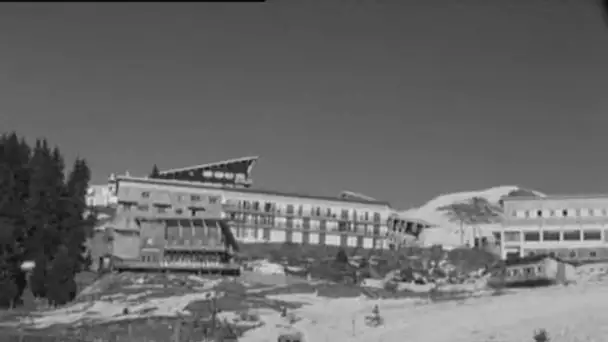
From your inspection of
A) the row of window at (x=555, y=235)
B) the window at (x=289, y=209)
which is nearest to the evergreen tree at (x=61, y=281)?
the window at (x=289, y=209)

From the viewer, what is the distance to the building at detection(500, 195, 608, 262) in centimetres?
7725

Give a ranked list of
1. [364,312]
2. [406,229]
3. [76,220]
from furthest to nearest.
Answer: [406,229]
[76,220]
[364,312]

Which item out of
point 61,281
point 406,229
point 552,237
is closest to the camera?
point 61,281

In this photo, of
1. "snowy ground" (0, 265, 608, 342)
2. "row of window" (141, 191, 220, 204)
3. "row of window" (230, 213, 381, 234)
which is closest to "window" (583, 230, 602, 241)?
"row of window" (230, 213, 381, 234)

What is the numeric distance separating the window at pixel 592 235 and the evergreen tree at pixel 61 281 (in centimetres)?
5087

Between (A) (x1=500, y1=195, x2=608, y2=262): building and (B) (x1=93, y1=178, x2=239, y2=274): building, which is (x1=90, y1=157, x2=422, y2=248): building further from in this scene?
(A) (x1=500, y1=195, x2=608, y2=262): building

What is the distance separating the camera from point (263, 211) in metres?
81.4

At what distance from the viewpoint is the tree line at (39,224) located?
52500 millimetres

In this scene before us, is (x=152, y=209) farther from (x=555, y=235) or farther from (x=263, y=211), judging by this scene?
(x=555, y=235)

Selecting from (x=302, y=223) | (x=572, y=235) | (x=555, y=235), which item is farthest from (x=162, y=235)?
(x=572, y=235)

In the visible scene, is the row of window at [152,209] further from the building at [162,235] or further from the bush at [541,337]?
the bush at [541,337]

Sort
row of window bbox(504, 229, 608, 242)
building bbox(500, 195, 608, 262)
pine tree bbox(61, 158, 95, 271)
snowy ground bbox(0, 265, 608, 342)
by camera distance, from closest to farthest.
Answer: snowy ground bbox(0, 265, 608, 342) → pine tree bbox(61, 158, 95, 271) → building bbox(500, 195, 608, 262) → row of window bbox(504, 229, 608, 242)

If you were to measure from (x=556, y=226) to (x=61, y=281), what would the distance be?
50341mm

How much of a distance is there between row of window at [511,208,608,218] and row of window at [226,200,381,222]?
626 inches
